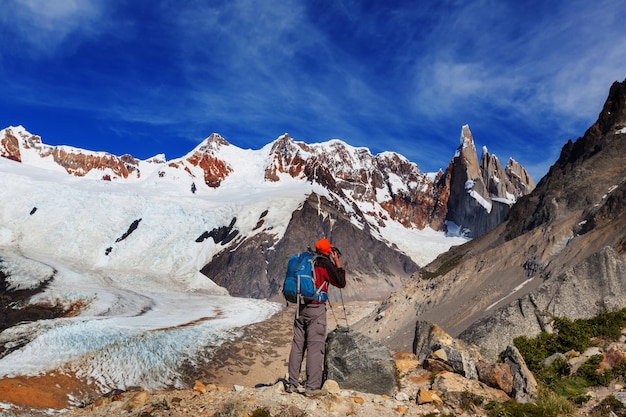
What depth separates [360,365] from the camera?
9812mm

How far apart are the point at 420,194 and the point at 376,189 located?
18.6 m

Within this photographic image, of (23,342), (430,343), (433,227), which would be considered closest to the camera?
(430,343)

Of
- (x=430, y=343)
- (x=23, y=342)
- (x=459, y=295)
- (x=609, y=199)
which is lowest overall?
(x=23, y=342)

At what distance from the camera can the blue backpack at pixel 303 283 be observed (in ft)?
30.8

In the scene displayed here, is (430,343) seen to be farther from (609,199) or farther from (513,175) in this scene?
(513,175)

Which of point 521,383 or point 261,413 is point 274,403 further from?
point 521,383

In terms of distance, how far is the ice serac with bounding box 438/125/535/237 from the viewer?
571ft

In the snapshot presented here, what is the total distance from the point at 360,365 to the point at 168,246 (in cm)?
9932

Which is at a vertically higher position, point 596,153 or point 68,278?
point 596,153

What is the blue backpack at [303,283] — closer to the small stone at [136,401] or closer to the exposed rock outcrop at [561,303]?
the small stone at [136,401]

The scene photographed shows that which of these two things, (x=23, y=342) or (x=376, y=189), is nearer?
(x=23, y=342)

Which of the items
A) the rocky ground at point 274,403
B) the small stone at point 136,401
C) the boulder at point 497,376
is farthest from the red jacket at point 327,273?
the small stone at point 136,401

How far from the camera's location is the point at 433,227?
192500 mm

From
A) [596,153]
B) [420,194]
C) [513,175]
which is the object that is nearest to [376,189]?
[420,194]
